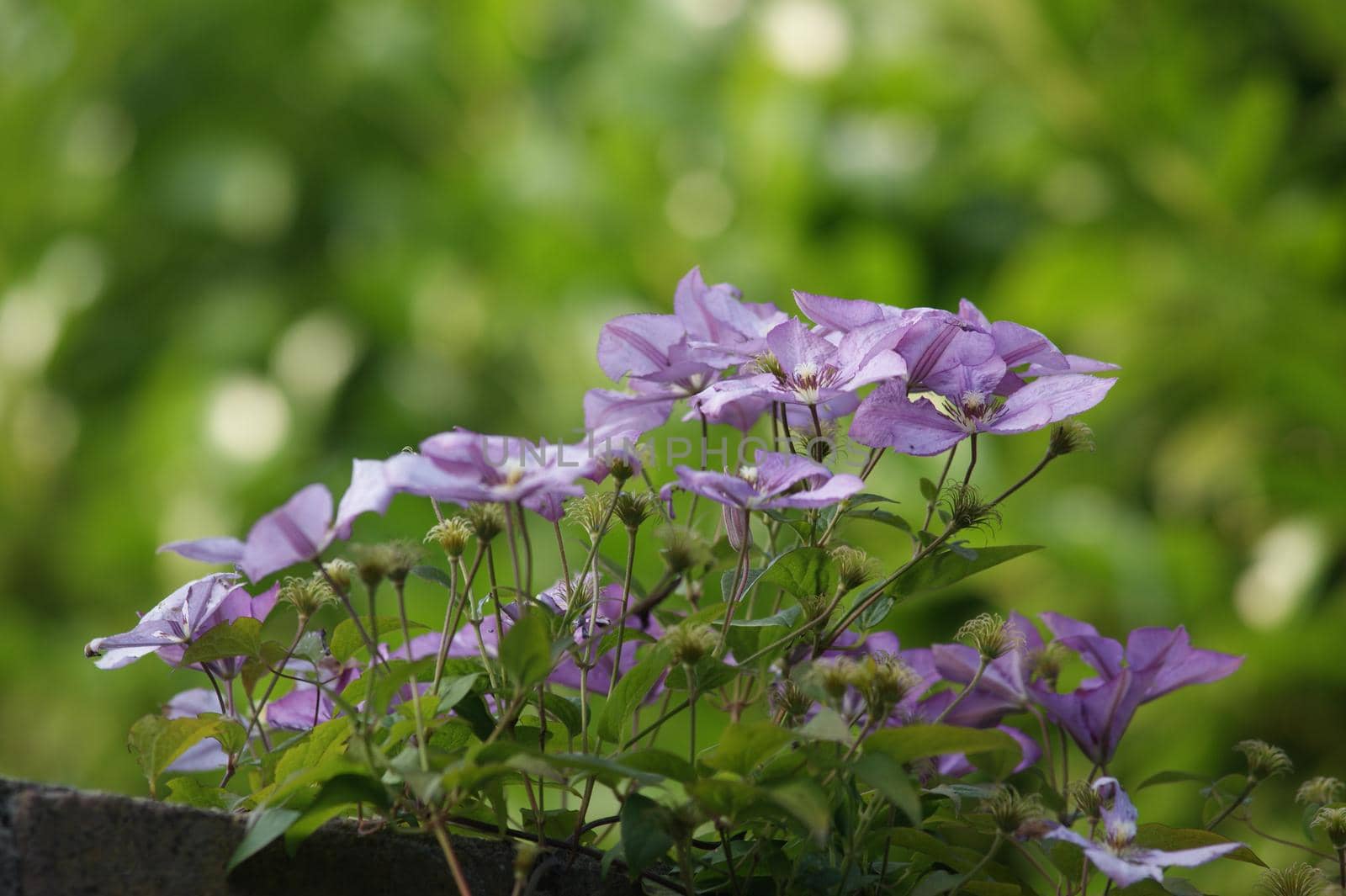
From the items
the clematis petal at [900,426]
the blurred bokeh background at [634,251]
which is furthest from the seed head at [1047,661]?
the blurred bokeh background at [634,251]

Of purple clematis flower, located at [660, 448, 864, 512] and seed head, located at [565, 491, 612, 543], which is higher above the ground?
purple clematis flower, located at [660, 448, 864, 512]

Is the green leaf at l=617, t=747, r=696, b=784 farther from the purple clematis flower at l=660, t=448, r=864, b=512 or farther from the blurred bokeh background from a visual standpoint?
the blurred bokeh background

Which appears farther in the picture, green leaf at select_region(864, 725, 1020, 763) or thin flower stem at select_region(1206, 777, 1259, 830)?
thin flower stem at select_region(1206, 777, 1259, 830)

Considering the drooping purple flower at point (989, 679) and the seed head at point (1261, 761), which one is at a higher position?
the drooping purple flower at point (989, 679)

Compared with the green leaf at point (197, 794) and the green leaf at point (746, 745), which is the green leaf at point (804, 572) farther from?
the green leaf at point (197, 794)

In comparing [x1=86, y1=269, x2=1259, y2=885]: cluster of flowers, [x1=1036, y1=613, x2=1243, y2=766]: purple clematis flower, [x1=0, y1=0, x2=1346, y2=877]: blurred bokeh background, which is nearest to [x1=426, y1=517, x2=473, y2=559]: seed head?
[x1=86, y1=269, x2=1259, y2=885]: cluster of flowers

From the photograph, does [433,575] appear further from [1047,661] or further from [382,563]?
[1047,661]
